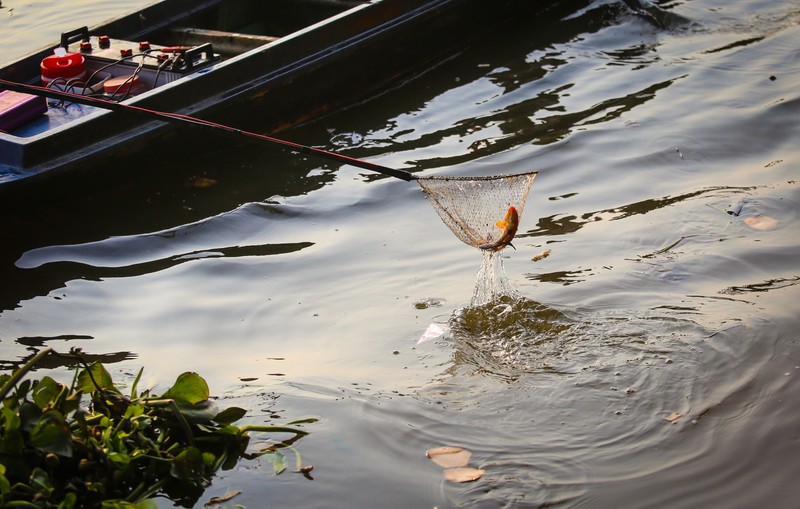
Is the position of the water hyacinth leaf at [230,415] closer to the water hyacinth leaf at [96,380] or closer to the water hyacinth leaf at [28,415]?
the water hyacinth leaf at [96,380]

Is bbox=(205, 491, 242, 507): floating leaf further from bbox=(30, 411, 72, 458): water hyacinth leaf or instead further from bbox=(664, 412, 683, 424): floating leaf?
bbox=(664, 412, 683, 424): floating leaf

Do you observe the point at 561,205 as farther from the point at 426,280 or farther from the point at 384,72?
the point at 384,72

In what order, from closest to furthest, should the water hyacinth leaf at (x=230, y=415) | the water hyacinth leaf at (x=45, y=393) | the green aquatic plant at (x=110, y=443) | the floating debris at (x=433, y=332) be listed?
1. the green aquatic plant at (x=110, y=443)
2. the water hyacinth leaf at (x=45, y=393)
3. the water hyacinth leaf at (x=230, y=415)
4. the floating debris at (x=433, y=332)

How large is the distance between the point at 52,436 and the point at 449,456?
4.76 feet

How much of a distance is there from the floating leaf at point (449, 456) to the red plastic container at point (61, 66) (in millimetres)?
4171

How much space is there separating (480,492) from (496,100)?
4598 millimetres

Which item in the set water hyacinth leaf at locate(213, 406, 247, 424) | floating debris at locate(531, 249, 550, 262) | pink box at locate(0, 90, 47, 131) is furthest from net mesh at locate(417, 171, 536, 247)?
pink box at locate(0, 90, 47, 131)

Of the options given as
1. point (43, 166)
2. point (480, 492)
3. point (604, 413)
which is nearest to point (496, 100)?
point (43, 166)

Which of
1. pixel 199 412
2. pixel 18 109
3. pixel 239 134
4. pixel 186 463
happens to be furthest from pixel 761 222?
pixel 18 109

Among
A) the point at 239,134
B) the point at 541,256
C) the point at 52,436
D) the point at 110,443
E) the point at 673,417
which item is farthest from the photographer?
the point at 541,256

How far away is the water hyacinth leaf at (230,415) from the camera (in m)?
3.46

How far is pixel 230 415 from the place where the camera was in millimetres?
3477

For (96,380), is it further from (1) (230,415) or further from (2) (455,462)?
(2) (455,462)

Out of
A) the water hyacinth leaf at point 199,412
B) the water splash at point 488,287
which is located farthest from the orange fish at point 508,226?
the water hyacinth leaf at point 199,412
